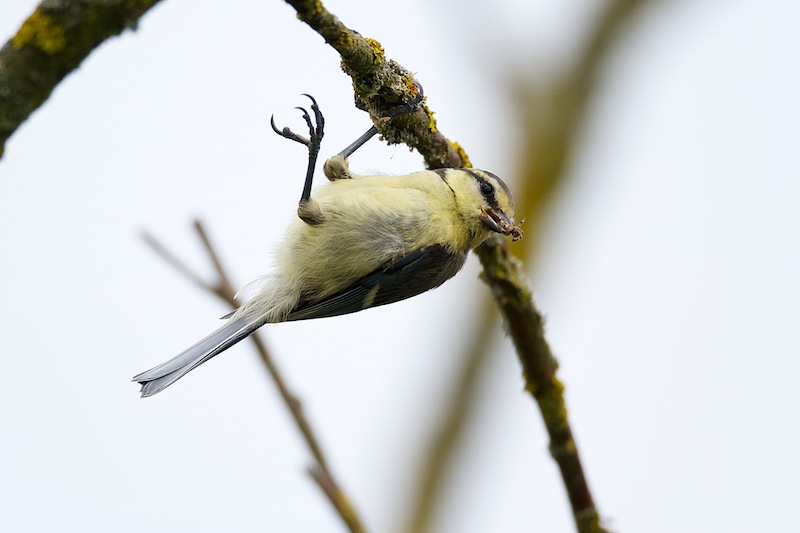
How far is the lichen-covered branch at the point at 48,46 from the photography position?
1.24 meters

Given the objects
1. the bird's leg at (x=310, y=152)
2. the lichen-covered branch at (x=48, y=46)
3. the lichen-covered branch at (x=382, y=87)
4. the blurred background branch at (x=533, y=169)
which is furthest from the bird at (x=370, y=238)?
the lichen-covered branch at (x=48, y=46)

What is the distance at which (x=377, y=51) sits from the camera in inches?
91.3

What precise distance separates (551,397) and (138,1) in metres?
2.11

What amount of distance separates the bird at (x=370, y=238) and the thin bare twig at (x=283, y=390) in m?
0.21

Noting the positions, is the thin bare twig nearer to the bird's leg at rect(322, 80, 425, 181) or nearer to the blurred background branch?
the bird's leg at rect(322, 80, 425, 181)

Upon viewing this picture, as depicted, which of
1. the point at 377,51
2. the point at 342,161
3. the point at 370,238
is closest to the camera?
the point at 377,51

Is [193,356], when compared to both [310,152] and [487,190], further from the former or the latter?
[487,190]

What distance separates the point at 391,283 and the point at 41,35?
7.07 feet

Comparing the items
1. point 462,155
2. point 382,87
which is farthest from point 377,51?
point 462,155

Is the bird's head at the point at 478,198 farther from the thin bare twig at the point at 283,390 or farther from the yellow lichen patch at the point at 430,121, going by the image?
the thin bare twig at the point at 283,390

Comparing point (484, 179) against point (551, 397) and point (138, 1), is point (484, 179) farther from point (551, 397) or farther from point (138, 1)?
point (138, 1)

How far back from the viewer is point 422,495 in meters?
4.96

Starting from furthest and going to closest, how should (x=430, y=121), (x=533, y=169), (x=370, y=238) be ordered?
(x=533, y=169), (x=370, y=238), (x=430, y=121)

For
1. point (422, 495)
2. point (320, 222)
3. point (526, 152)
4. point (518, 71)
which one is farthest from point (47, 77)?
point (518, 71)
